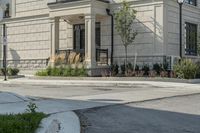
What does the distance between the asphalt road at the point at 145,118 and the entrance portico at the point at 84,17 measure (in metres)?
14.6

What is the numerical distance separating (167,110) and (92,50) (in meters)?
16.7

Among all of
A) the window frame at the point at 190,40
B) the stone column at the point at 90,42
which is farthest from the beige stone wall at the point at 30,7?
the window frame at the point at 190,40

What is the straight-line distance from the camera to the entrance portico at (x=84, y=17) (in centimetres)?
3000

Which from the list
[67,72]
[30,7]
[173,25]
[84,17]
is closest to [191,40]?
[173,25]

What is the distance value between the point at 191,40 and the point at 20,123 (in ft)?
81.8

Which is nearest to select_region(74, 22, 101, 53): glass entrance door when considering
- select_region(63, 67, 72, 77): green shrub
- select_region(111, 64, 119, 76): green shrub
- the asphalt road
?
select_region(63, 67, 72, 77): green shrub

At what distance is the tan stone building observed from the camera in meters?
29.2

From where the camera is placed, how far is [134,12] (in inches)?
1144

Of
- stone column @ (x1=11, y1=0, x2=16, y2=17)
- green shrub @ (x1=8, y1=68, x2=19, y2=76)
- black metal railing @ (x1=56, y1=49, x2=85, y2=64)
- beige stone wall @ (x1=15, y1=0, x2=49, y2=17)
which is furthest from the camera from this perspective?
stone column @ (x1=11, y1=0, x2=16, y2=17)

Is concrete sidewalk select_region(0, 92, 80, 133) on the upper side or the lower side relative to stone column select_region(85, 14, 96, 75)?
lower

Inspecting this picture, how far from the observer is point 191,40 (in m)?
32.1

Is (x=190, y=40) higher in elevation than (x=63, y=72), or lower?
higher

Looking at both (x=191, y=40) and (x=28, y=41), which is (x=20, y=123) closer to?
(x=191, y=40)

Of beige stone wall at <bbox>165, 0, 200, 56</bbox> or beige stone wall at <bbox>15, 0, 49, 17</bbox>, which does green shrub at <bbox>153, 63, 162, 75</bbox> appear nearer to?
beige stone wall at <bbox>165, 0, 200, 56</bbox>
